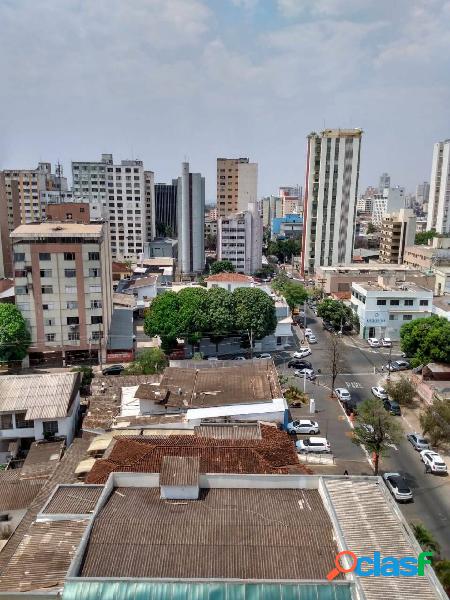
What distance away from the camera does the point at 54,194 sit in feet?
289

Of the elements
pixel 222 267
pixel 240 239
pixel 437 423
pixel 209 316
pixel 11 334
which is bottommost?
pixel 437 423

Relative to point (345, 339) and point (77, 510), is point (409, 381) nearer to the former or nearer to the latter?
point (345, 339)

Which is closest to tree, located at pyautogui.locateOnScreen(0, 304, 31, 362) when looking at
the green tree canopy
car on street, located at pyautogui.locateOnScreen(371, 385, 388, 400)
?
the green tree canopy

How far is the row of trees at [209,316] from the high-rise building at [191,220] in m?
40.6

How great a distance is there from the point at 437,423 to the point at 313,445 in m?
6.91

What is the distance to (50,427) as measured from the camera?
2625 cm

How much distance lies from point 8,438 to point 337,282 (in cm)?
4611

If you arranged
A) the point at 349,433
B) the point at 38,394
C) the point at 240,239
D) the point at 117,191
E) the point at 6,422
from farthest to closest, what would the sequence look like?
the point at 117,191
the point at 240,239
the point at 349,433
the point at 38,394
the point at 6,422

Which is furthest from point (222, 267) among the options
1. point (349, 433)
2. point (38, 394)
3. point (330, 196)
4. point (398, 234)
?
point (38, 394)

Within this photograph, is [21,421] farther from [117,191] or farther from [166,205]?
[166,205]

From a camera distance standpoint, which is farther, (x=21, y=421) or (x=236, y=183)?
(x=236, y=183)

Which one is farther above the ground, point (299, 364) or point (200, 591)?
point (200, 591)

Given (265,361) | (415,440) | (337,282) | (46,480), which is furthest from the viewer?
(337,282)

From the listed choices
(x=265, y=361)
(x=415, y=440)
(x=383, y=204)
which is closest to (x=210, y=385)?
(x=265, y=361)
